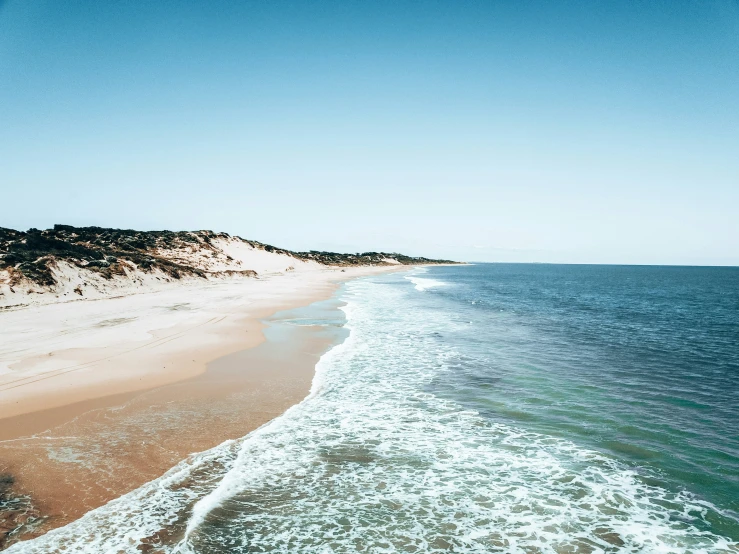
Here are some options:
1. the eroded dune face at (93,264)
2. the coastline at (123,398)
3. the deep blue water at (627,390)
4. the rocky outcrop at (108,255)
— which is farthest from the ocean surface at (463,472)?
the rocky outcrop at (108,255)

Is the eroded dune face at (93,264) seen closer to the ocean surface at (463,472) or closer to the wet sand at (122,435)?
the wet sand at (122,435)

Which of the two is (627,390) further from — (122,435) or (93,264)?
(93,264)

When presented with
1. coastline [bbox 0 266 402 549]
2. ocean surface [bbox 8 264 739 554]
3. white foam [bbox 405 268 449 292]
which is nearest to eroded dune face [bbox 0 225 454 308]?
coastline [bbox 0 266 402 549]

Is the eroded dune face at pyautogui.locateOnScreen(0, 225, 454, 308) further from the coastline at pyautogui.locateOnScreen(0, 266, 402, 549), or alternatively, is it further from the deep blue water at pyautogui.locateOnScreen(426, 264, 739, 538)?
the deep blue water at pyautogui.locateOnScreen(426, 264, 739, 538)

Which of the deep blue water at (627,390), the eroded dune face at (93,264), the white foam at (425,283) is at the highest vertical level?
the eroded dune face at (93,264)

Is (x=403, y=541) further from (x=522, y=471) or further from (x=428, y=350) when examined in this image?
(x=428, y=350)

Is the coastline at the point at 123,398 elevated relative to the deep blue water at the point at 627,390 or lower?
elevated
